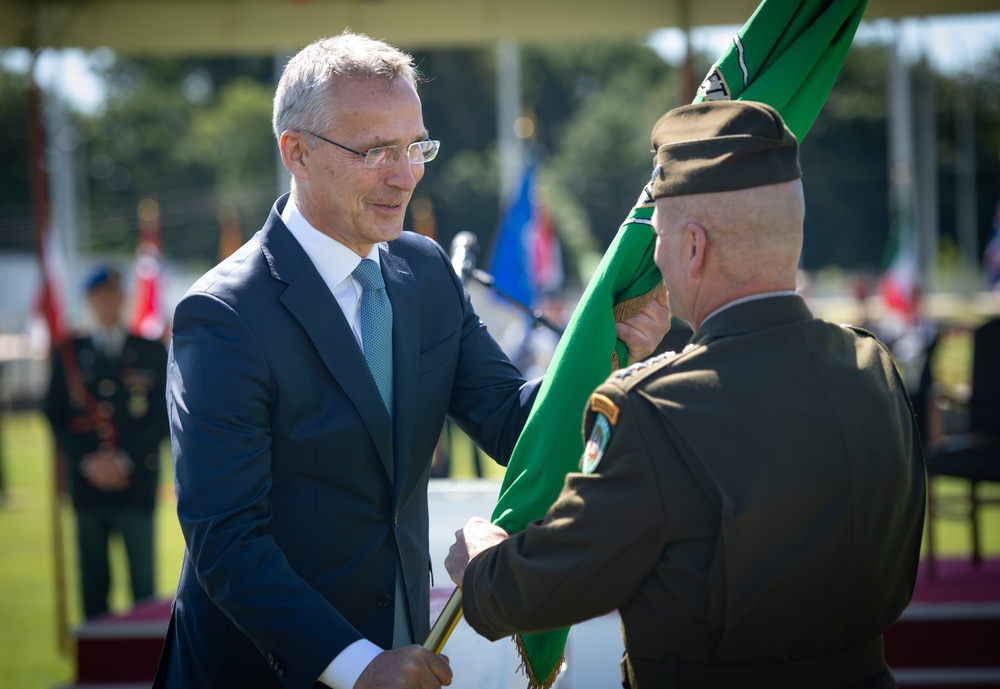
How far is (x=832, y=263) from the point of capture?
141 ft

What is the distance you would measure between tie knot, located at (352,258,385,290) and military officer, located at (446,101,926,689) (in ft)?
2.33

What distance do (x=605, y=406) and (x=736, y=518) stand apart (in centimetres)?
28

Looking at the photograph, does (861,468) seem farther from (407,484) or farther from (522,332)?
(522,332)

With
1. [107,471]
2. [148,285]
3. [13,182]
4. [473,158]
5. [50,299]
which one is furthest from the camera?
[13,182]

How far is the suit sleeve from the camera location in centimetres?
192

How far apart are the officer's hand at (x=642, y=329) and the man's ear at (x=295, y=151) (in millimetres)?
744

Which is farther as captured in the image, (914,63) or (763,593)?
(914,63)

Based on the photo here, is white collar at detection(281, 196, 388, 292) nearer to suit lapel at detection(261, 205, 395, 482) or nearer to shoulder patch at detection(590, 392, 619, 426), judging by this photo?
suit lapel at detection(261, 205, 395, 482)

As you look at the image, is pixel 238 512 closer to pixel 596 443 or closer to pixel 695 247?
pixel 596 443

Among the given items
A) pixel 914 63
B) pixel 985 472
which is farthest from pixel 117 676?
pixel 914 63

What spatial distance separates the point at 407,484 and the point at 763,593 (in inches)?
33.1

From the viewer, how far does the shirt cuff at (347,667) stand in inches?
75.1

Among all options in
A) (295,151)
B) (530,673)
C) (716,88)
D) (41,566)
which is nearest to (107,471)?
(41,566)

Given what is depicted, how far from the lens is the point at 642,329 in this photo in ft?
7.40
